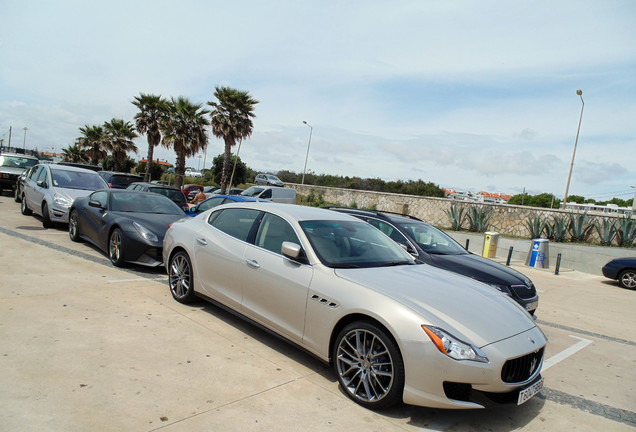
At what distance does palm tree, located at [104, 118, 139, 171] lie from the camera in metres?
40.4

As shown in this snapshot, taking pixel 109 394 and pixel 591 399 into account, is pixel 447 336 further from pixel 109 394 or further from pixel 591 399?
pixel 109 394

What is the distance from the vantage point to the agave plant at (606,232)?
1705 cm

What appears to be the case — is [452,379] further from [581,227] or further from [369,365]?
[581,227]

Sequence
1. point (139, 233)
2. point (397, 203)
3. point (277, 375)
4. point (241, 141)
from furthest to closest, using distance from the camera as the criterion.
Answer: point (241, 141), point (397, 203), point (139, 233), point (277, 375)

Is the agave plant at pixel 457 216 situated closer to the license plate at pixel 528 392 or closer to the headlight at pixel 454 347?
the license plate at pixel 528 392

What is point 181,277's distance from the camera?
545 centimetres

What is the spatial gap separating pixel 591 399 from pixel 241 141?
2965 cm

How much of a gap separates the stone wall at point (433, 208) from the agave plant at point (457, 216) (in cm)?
50

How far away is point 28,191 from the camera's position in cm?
1172

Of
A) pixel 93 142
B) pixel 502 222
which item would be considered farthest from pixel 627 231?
pixel 93 142

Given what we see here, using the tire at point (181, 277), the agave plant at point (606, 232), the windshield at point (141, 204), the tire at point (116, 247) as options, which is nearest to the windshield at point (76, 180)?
the windshield at point (141, 204)

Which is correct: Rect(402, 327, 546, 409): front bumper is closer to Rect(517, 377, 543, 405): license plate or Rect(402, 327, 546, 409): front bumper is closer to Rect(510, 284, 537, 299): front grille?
Rect(517, 377, 543, 405): license plate

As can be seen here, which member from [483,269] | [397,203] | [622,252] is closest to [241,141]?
[397,203]

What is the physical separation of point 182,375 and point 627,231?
1901cm
